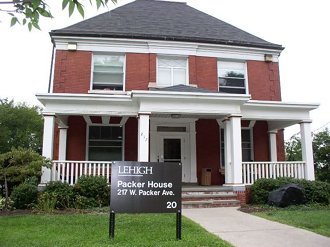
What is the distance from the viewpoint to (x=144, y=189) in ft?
21.7

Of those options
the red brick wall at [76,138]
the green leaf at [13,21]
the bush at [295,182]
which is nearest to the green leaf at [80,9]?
the green leaf at [13,21]

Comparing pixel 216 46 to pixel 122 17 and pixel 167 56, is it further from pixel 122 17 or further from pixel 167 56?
pixel 122 17

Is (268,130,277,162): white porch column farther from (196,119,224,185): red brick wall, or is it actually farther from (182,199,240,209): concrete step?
(182,199,240,209): concrete step

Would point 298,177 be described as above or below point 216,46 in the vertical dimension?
below

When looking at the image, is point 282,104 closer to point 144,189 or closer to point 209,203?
point 209,203

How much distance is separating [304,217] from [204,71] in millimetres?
8743

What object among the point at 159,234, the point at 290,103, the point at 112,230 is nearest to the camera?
the point at 112,230

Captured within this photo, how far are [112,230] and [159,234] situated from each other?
982mm

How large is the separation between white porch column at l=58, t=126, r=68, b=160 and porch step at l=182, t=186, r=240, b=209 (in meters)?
5.48

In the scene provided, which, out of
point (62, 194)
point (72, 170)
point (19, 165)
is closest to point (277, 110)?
point (72, 170)


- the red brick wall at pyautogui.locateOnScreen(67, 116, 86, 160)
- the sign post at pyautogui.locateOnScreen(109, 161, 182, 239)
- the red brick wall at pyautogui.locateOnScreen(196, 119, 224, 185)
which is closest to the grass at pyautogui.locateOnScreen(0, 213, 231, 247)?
the sign post at pyautogui.locateOnScreen(109, 161, 182, 239)

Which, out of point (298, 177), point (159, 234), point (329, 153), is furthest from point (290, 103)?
point (329, 153)

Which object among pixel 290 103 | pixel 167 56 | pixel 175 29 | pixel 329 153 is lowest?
pixel 329 153

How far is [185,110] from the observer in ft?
41.3
